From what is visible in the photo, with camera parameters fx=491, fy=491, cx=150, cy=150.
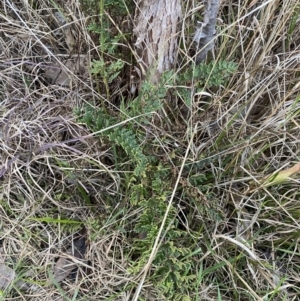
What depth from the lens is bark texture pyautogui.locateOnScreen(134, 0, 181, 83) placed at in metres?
1.30

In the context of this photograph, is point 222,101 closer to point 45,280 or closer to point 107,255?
point 107,255

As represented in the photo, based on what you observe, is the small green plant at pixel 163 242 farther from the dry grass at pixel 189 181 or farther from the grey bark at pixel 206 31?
the grey bark at pixel 206 31

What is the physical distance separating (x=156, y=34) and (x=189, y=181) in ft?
1.35

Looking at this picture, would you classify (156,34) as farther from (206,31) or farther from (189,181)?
(189,181)

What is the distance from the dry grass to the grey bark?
4cm

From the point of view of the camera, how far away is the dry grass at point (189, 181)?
134 centimetres

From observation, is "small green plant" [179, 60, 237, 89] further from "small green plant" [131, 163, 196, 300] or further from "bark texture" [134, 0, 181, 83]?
"small green plant" [131, 163, 196, 300]

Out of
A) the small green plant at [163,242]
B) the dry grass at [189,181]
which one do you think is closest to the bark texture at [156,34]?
the dry grass at [189,181]

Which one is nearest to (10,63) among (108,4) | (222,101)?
(108,4)

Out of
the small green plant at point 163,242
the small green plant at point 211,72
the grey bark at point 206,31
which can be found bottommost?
the small green plant at point 163,242

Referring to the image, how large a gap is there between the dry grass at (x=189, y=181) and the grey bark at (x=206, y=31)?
1.5 inches

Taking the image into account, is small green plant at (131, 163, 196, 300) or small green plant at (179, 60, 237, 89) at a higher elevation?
small green plant at (179, 60, 237, 89)

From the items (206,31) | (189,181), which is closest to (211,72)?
(206,31)

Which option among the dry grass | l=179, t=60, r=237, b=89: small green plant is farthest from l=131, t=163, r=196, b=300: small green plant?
l=179, t=60, r=237, b=89: small green plant
